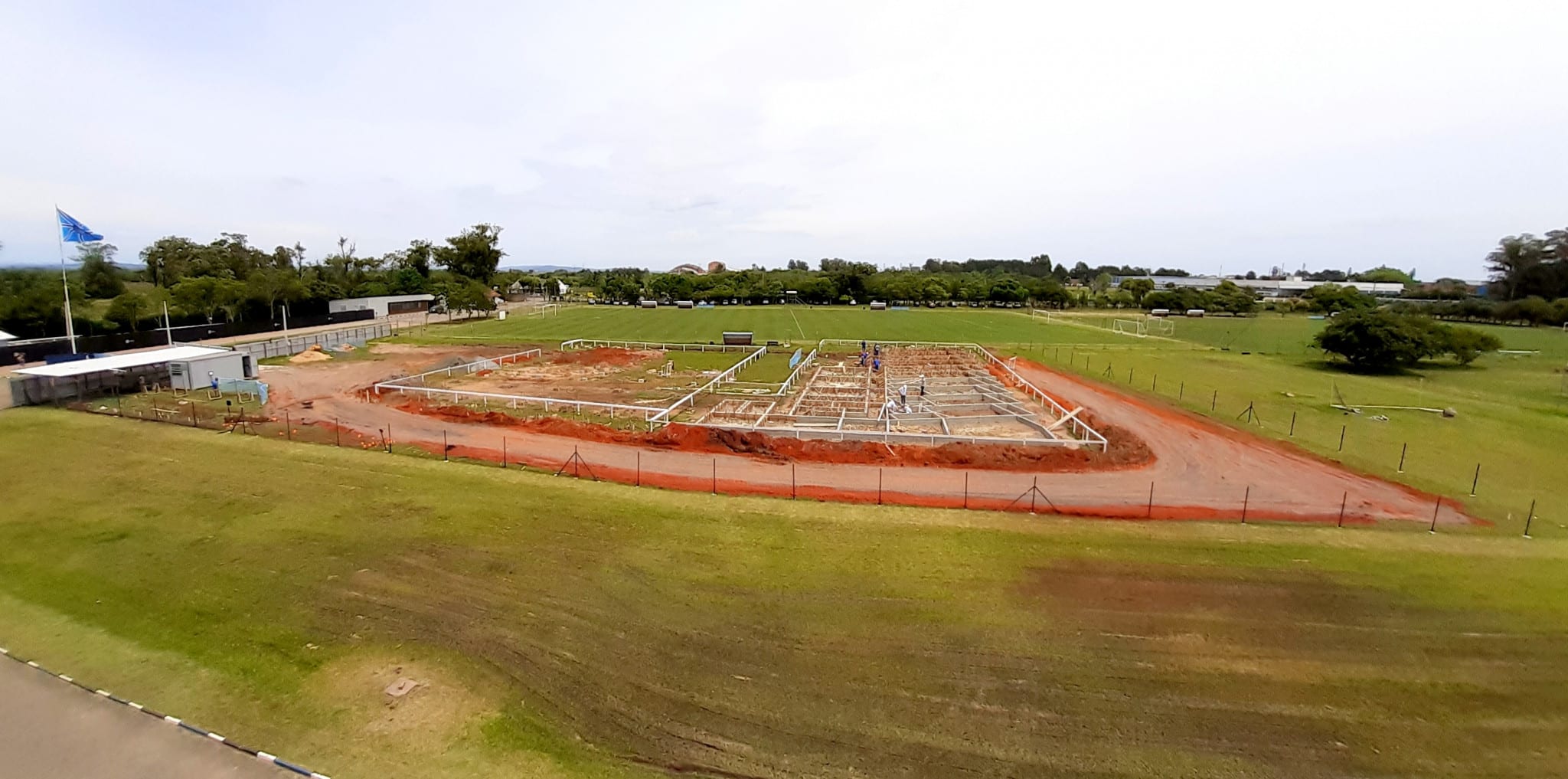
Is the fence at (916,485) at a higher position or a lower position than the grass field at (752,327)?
lower

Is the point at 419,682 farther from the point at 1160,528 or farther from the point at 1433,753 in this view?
the point at 1160,528

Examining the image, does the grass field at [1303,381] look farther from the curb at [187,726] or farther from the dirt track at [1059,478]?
the curb at [187,726]

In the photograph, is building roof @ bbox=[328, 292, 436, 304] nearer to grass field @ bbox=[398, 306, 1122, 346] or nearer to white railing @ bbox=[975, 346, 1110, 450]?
grass field @ bbox=[398, 306, 1122, 346]

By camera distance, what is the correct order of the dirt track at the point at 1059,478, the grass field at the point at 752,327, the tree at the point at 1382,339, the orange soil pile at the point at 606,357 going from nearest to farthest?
the dirt track at the point at 1059,478
the tree at the point at 1382,339
the orange soil pile at the point at 606,357
the grass field at the point at 752,327

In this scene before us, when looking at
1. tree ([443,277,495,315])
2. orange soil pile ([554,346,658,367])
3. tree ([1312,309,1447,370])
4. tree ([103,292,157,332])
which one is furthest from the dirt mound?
tree ([1312,309,1447,370])

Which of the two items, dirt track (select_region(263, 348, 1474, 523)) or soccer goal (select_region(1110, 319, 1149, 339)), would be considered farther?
soccer goal (select_region(1110, 319, 1149, 339))

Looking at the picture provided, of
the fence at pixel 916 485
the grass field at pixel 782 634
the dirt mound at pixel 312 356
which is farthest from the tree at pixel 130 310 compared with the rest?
the grass field at pixel 782 634
